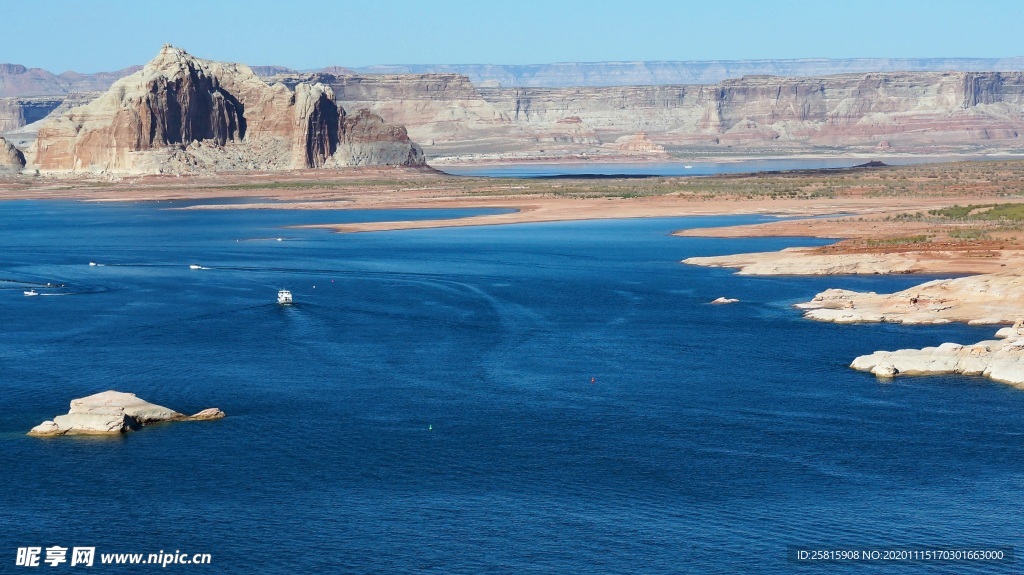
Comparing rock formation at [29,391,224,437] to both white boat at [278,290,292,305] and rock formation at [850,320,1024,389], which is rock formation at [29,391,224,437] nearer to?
rock formation at [850,320,1024,389]

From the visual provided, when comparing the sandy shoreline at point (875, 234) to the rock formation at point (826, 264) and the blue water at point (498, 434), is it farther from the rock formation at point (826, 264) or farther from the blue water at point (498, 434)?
the blue water at point (498, 434)

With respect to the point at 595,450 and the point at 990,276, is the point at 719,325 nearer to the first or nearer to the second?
the point at 990,276

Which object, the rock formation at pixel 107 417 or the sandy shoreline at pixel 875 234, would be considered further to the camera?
the sandy shoreline at pixel 875 234

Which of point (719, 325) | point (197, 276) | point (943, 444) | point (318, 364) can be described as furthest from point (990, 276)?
point (197, 276)

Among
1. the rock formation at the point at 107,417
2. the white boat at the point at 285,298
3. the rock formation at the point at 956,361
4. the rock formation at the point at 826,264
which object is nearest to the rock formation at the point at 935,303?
the rock formation at the point at 956,361

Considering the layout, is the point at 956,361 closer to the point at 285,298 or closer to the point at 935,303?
the point at 935,303

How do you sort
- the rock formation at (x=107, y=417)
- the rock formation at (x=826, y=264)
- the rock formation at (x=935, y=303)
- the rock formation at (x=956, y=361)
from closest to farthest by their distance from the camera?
the rock formation at (x=107, y=417) < the rock formation at (x=956, y=361) < the rock formation at (x=935, y=303) < the rock formation at (x=826, y=264)

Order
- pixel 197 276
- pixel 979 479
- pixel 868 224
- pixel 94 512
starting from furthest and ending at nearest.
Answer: pixel 868 224 < pixel 197 276 < pixel 979 479 < pixel 94 512
